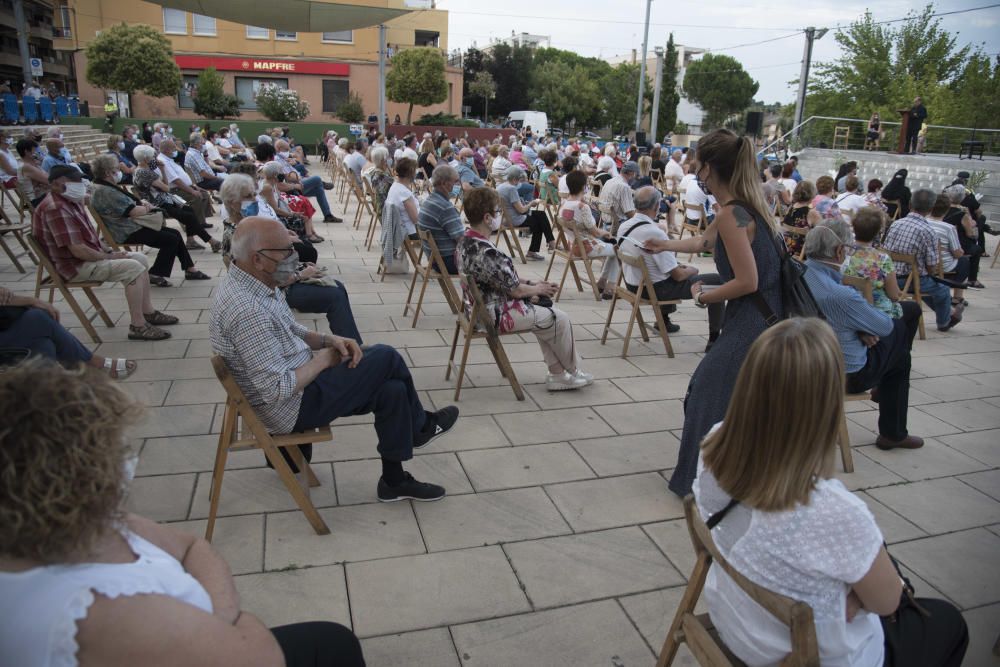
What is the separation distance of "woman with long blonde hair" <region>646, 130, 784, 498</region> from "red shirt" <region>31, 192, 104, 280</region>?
4.13 m

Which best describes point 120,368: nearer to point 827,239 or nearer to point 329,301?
point 329,301

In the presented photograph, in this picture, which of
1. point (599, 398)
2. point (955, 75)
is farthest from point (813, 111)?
point (599, 398)

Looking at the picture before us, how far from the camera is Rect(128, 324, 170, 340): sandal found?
4660 mm

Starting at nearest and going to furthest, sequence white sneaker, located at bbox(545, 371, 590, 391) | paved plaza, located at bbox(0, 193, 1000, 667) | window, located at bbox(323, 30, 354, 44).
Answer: paved plaza, located at bbox(0, 193, 1000, 667) → white sneaker, located at bbox(545, 371, 590, 391) → window, located at bbox(323, 30, 354, 44)

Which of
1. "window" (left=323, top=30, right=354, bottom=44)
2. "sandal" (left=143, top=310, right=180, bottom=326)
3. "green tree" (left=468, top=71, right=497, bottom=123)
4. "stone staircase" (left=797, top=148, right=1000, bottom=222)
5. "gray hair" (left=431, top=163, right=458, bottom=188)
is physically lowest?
"sandal" (left=143, top=310, right=180, bottom=326)

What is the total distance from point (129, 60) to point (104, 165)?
72.9 ft

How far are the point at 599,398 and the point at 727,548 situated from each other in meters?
2.44

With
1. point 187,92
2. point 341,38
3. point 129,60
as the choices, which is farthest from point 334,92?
point 129,60

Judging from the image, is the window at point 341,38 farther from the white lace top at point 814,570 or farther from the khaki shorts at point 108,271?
the white lace top at point 814,570

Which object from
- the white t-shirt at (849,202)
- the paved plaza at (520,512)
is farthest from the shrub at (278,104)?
the paved plaza at (520,512)

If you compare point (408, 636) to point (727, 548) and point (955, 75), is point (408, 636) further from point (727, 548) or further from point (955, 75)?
point (955, 75)

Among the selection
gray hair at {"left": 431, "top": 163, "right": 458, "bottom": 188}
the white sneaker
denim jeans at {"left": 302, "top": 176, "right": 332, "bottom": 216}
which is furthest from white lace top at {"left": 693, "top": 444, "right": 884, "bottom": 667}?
denim jeans at {"left": 302, "top": 176, "right": 332, "bottom": 216}

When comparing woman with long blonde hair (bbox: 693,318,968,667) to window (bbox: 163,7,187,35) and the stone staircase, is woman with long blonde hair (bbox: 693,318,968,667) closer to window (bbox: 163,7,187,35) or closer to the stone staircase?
the stone staircase

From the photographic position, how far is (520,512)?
108 inches
